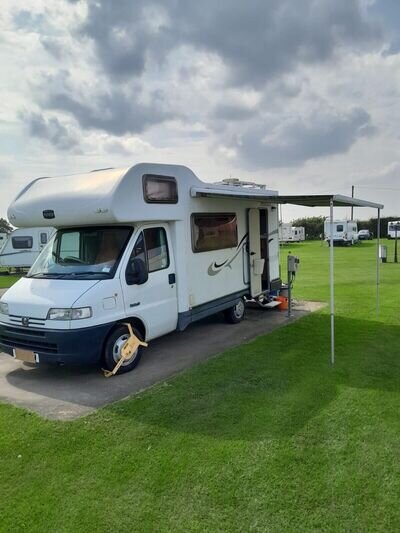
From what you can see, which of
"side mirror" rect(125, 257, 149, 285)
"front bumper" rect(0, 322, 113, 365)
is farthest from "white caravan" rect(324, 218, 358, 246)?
"front bumper" rect(0, 322, 113, 365)

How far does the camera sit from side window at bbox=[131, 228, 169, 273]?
634 cm

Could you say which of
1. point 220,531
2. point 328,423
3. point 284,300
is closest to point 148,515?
point 220,531

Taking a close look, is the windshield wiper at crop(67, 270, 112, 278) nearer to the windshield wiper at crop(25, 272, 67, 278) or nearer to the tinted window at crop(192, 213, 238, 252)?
the windshield wiper at crop(25, 272, 67, 278)

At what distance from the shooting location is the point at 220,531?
117 inches

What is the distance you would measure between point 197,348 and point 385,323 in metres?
3.73

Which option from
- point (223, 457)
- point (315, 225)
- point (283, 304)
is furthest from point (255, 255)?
point (315, 225)

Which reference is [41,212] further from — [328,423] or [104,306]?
[328,423]

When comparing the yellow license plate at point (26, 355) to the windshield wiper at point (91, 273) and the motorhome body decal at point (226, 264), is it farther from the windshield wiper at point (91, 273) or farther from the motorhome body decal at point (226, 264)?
the motorhome body decal at point (226, 264)

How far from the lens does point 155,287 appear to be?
6555 mm

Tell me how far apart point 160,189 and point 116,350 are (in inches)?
94.1

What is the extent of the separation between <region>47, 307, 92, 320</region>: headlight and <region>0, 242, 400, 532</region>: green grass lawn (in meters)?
1.12

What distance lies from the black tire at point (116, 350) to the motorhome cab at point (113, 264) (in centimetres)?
1

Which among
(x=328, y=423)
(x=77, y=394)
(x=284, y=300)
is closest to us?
(x=328, y=423)

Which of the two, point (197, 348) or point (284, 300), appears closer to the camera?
point (197, 348)
